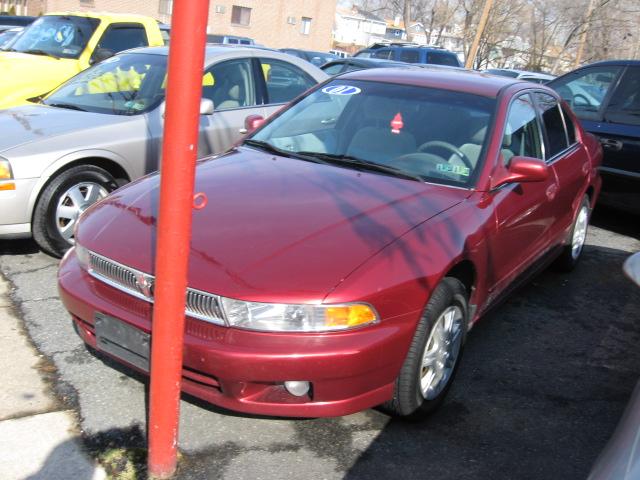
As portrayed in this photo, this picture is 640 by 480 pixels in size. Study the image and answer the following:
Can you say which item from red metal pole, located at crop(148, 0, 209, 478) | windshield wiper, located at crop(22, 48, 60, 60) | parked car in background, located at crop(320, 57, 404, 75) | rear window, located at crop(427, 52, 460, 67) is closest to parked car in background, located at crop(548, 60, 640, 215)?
parked car in background, located at crop(320, 57, 404, 75)

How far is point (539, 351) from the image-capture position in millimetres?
4215

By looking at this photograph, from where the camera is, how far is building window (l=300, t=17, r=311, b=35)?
43688mm

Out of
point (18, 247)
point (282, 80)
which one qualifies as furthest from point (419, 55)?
point (18, 247)

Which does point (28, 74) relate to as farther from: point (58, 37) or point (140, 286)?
point (140, 286)

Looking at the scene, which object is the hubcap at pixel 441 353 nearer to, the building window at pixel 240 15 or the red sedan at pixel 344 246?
the red sedan at pixel 344 246

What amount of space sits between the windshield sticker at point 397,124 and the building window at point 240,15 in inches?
1546

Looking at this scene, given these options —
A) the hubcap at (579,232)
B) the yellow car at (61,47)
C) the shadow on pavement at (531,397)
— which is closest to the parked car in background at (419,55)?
the yellow car at (61,47)

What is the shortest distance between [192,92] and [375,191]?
A: 1461 millimetres

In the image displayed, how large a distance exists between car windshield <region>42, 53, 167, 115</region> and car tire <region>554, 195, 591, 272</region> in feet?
11.4

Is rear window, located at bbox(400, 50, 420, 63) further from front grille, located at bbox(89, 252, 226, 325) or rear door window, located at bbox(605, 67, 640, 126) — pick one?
front grille, located at bbox(89, 252, 226, 325)

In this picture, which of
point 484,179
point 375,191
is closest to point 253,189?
point 375,191

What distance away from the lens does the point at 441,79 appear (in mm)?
4379

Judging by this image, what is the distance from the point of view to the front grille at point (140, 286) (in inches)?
108

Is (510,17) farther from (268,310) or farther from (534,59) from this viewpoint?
(268,310)
